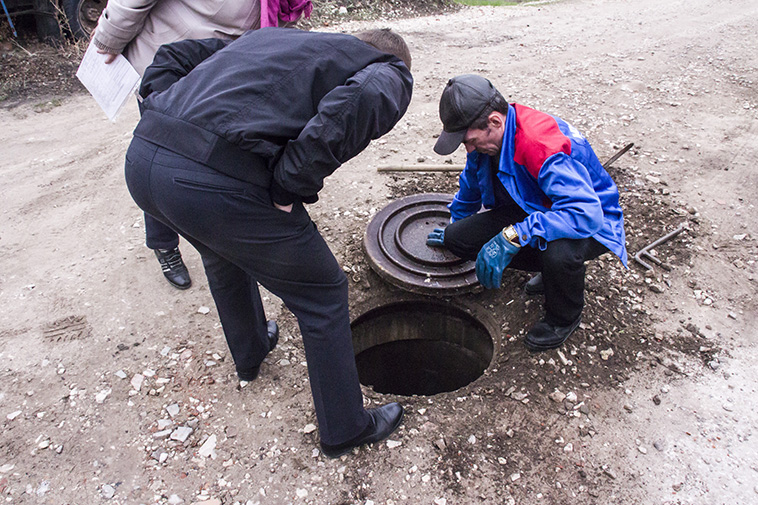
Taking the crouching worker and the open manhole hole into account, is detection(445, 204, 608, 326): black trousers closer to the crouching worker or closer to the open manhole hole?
the crouching worker

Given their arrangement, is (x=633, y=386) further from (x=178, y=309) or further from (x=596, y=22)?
(x=596, y=22)

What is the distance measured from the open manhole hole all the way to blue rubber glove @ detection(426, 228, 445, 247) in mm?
380

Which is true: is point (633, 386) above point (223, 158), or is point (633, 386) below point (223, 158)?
below

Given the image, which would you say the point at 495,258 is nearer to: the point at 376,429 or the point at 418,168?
the point at 376,429

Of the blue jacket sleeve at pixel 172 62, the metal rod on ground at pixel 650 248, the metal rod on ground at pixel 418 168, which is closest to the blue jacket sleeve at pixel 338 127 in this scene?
the blue jacket sleeve at pixel 172 62

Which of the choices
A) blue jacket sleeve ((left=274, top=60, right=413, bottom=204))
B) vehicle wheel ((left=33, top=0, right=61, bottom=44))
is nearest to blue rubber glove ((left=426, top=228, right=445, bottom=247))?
blue jacket sleeve ((left=274, top=60, right=413, bottom=204))

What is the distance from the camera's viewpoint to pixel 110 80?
2.83 m

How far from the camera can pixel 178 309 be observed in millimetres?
3129

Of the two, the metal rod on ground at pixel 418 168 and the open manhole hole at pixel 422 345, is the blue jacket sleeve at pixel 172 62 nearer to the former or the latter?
the open manhole hole at pixel 422 345

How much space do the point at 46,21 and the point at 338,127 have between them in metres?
7.01

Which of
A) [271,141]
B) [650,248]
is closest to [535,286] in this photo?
[650,248]

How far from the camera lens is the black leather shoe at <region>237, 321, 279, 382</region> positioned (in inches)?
104

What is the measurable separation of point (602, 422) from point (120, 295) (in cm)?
282

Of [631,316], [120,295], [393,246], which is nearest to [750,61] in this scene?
[631,316]
